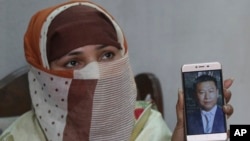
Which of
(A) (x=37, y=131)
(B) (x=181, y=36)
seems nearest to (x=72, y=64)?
(A) (x=37, y=131)

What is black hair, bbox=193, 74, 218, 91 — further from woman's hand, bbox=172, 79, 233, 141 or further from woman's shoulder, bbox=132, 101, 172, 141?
woman's shoulder, bbox=132, 101, 172, 141

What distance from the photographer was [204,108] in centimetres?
95

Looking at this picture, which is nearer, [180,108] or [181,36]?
[180,108]

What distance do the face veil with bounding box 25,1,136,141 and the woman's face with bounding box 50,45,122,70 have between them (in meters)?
0.02

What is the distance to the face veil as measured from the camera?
0.94m

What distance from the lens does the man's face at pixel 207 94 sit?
37.1 inches

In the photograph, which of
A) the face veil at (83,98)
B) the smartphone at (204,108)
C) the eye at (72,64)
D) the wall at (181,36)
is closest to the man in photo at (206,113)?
the smartphone at (204,108)

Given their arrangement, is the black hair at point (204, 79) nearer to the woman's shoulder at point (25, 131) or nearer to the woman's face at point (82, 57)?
the woman's face at point (82, 57)

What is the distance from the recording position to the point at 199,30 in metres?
1.44

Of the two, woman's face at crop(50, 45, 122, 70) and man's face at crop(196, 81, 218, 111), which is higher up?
woman's face at crop(50, 45, 122, 70)

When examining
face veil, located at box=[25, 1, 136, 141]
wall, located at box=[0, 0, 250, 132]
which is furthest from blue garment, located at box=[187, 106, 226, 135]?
wall, located at box=[0, 0, 250, 132]

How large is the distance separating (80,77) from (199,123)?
26 cm

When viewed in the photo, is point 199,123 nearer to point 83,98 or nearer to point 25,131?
point 83,98

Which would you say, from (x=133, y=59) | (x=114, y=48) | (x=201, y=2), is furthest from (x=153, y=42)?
(x=114, y=48)
